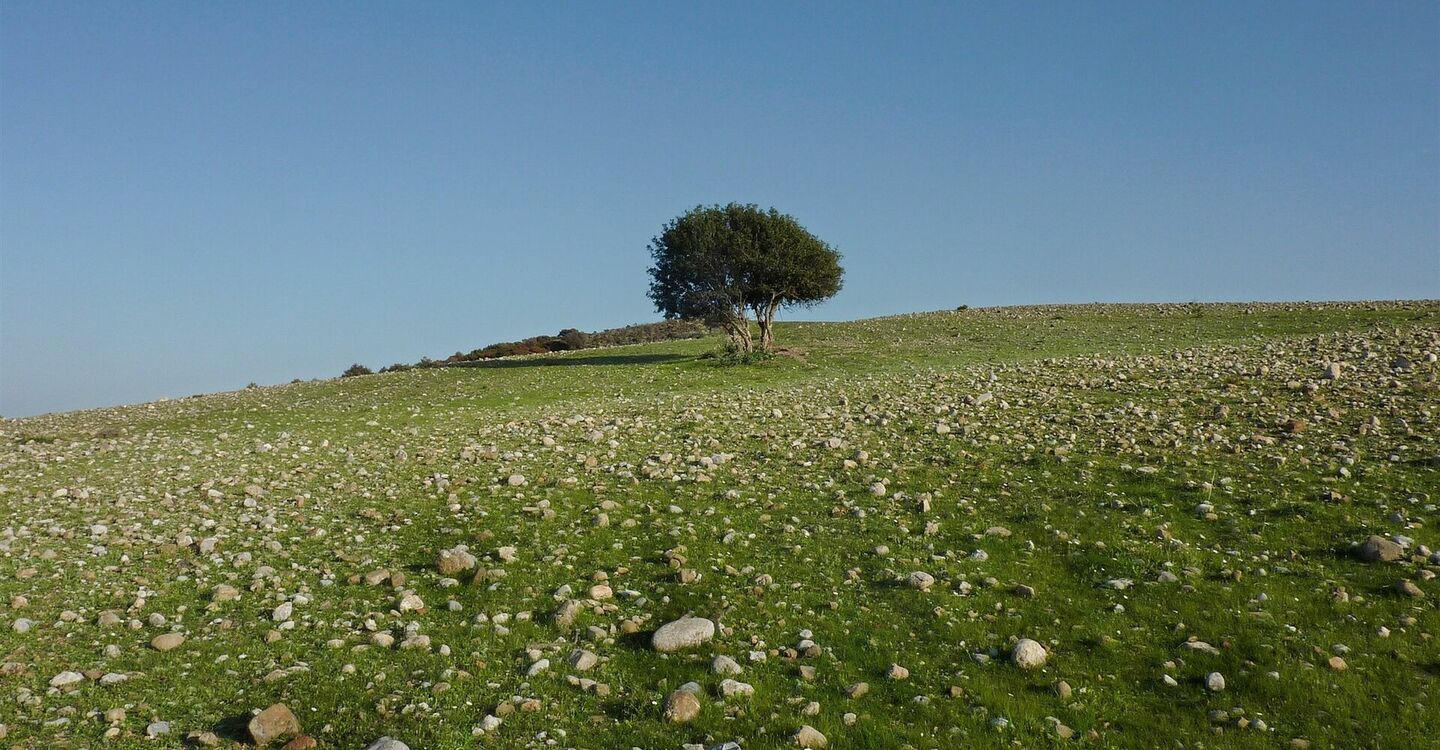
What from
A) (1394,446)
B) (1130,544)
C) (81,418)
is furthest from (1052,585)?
(81,418)

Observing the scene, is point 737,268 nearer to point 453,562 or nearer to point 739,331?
point 739,331

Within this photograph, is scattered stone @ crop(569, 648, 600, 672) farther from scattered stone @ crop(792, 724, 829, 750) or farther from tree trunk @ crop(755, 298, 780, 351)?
tree trunk @ crop(755, 298, 780, 351)

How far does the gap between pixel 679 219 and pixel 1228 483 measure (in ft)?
132

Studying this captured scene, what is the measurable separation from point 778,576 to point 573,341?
70.1 metres

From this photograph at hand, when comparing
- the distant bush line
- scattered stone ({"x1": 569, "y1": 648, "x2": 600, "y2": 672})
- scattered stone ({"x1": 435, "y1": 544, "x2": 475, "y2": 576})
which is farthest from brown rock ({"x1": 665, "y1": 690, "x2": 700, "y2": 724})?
the distant bush line

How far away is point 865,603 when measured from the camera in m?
10.7

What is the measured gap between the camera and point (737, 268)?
164ft

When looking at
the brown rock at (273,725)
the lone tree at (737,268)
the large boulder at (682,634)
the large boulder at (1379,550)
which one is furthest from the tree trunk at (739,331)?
the brown rock at (273,725)

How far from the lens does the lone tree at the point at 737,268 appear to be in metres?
49.7

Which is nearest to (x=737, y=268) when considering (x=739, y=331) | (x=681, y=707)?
(x=739, y=331)

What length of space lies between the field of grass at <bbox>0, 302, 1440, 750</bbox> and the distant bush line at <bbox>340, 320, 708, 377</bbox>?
160ft

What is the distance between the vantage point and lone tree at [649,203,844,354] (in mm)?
49688

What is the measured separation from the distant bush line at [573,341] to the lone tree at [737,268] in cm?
2265

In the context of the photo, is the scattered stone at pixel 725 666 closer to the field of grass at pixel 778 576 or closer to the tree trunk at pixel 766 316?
the field of grass at pixel 778 576
